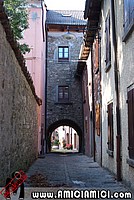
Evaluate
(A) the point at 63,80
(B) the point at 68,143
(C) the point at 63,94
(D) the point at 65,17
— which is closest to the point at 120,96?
(C) the point at 63,94

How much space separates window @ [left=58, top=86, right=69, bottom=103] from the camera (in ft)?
71.8

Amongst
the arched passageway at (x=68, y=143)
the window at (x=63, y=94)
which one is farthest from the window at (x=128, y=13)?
the arched passageway at (x=68, y=143)

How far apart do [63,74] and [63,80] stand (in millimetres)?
456

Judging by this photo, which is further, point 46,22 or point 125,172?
point 46,22

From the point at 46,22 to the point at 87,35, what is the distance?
9196mm

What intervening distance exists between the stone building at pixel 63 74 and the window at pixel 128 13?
14.7 meters

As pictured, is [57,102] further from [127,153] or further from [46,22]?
[127,153]

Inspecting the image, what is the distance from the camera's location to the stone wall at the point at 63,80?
21594mm

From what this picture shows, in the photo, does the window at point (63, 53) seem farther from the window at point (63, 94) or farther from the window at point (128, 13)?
the window at point (128, 13)

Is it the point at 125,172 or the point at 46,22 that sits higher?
the point at 46,22

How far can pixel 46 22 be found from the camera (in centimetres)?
2275

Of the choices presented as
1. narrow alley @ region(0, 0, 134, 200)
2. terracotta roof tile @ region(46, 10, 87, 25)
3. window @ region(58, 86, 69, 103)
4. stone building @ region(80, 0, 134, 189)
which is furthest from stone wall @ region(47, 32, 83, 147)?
stone building @ region(80, 0, 134, 189)

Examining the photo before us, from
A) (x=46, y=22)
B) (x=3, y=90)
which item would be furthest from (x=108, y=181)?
(x=46, y=22)

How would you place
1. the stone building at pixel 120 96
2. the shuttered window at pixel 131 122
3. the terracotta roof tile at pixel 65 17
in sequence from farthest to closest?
1. the terracotta roof tile at pixel 65 17
2. the stone building at pixel 120 96
3. the shuttered window at pixel 131 122
